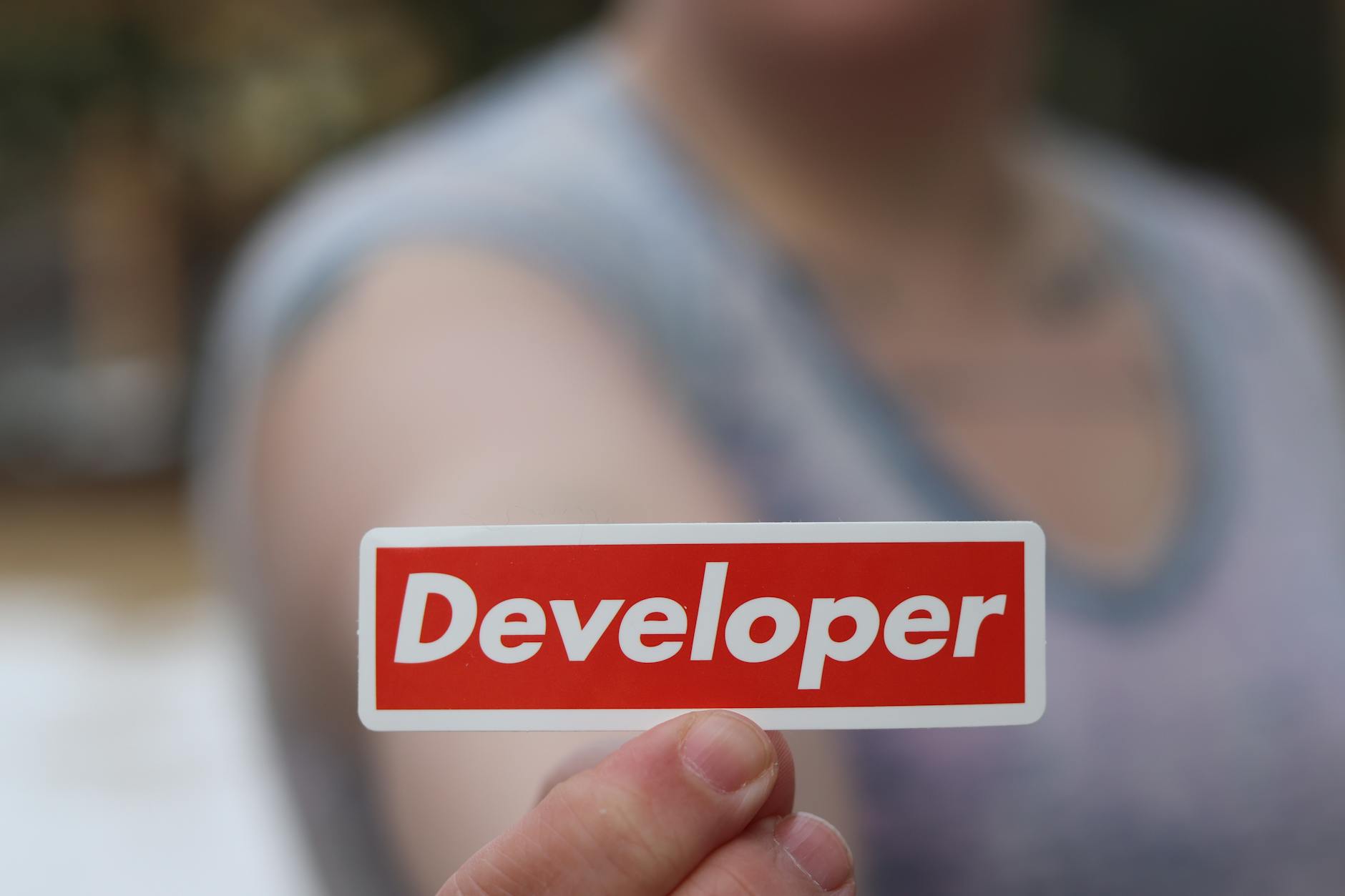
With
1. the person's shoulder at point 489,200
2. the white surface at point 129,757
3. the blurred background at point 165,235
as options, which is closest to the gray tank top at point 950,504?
the person's shoulder at point 489,200

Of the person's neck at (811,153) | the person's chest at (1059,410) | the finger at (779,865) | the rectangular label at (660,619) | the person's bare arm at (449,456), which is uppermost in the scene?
the person's neck at (811,153)

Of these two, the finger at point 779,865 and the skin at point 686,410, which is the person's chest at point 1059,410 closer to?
the skin at point 686,410

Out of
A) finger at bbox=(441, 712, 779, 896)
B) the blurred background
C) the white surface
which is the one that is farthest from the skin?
the blurred background

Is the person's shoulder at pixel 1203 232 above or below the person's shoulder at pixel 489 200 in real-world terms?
above

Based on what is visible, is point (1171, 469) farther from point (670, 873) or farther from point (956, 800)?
point (670, 873)

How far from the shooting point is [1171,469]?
50cm

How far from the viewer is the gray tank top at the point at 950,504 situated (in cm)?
37

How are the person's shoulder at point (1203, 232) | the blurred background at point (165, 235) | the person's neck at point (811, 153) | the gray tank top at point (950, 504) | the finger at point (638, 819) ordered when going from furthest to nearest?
the blurred background at point (165, 235), the person's shoulder at point (1203, 232), the person's neck at point (811, 153), the gray tank top at point (950, 504), the finger at point (638, 819)

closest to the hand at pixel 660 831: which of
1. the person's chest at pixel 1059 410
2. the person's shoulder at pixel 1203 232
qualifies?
the person's chest at pixel 1059 410

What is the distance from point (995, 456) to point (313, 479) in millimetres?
252

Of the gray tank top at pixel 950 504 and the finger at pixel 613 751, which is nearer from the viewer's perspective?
the finger at pixel 613 751

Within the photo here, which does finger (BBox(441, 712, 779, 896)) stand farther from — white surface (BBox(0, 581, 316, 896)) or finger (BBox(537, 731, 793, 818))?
white surface (BBox(0, 581, 316, 896))

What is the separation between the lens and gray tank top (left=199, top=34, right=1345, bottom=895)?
37 centimetres

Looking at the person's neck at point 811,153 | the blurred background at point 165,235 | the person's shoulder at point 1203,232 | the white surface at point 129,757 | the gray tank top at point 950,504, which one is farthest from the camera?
the blurred background at point 165,235
